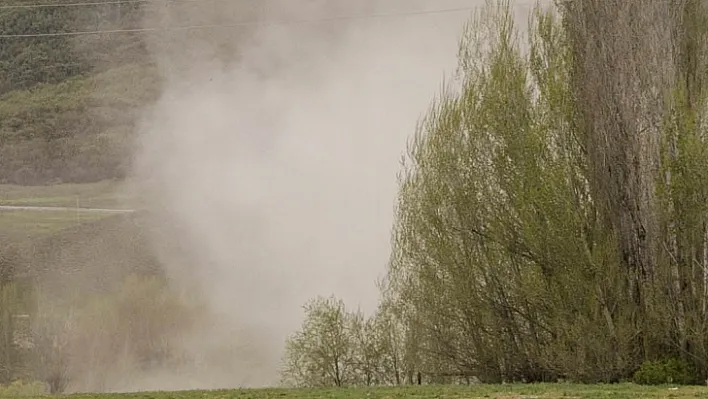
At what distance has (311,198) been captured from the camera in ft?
163

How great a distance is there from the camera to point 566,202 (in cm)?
2197

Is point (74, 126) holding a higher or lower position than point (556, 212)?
higher

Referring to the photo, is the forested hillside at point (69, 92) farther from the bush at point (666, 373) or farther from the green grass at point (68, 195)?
the bush at point (666, 373)

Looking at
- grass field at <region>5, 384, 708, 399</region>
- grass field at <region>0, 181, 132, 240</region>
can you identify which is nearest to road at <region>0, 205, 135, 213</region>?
grass field at <region>0, 181, 132, 240</region>

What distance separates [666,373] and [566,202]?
4.12 metres

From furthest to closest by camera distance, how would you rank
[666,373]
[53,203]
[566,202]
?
[53,203] → [566,202] → [666,373]

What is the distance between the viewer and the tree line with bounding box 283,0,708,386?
20.9 meters

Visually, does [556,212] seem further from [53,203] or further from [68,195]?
[68,195]

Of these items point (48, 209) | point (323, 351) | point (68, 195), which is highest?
point (68, 195)

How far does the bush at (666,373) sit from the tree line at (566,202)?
0.05m

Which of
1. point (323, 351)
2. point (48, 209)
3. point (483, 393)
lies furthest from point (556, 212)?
point (48, 209)

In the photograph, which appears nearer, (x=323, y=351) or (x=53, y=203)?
(x=323, y=351)

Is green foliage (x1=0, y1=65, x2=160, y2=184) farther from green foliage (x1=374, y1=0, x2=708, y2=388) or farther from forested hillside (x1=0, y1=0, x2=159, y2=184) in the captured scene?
green foliage (x1=374, y1=0, x2=708, y2=388)

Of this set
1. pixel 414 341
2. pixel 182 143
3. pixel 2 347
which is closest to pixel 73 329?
pixel 2 347
